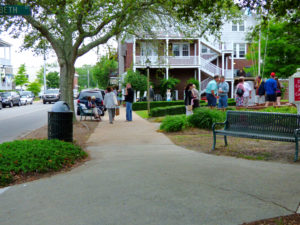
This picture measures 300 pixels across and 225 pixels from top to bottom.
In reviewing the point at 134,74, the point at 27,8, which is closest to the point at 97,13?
the point at 27,8

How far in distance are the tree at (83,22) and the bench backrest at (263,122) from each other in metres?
4.20

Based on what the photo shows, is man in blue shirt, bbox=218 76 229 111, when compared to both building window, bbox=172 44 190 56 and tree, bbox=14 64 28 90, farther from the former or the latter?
tree, bbox=14 64 28 90

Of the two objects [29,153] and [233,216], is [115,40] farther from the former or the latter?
[233,216]

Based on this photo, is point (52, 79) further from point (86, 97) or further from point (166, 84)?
point (86, 97)

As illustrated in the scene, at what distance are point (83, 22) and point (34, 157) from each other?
25.7ft

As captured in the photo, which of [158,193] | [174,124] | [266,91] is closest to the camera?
[158,193]

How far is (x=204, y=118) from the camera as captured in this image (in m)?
12.9

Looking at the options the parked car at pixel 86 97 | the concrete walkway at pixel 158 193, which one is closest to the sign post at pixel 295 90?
the concrete walkway at pixel 158 193

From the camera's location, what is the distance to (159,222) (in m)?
4.18

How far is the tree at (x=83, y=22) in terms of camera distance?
12.7 m

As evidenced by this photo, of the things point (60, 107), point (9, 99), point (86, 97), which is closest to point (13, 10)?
point (60, 107)

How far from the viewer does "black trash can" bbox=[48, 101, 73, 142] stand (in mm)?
8789

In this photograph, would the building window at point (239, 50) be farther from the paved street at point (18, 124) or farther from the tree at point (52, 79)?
the tree at point (52, 79)

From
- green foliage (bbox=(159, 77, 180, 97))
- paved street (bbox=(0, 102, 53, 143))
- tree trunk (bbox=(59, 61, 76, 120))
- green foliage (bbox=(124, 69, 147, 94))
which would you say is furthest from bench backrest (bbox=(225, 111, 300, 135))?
green foliage (bbox=(159, 77, 180, 97))
